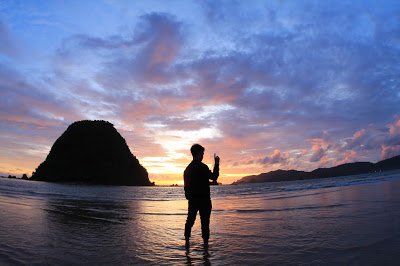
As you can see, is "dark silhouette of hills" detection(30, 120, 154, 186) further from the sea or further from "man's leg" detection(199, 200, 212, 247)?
"man's leg" detection(199, 200, 212, 247)

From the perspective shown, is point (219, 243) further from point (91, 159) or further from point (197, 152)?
point (91, 159)

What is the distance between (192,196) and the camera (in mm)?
6527

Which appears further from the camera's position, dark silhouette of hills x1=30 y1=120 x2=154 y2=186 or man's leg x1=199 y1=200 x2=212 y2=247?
dark silhouette of hills x1=30 y1=120 x2=154 y2=186

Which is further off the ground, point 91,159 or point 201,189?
point 91,159

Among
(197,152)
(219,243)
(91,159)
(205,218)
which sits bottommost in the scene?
(219,243)

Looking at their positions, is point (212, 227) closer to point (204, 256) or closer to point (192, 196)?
point (192, 196)

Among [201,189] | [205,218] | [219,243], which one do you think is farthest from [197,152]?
[219,243]

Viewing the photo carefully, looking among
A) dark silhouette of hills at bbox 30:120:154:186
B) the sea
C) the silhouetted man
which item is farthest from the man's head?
dark silhouette of hills at bbox 30:120:154:186

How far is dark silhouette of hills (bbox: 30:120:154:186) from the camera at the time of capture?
421ft

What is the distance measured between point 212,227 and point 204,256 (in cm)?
374

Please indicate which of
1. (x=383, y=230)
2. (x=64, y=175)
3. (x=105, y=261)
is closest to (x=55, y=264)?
(x=105, y=261)

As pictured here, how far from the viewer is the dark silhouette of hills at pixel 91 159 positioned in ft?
421

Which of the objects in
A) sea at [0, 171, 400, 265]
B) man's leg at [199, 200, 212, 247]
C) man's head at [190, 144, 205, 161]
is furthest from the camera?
man's head at [190, 144, 205, 161]

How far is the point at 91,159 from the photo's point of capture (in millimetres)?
135500
